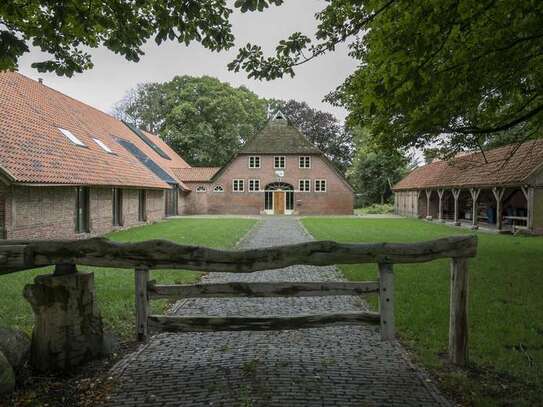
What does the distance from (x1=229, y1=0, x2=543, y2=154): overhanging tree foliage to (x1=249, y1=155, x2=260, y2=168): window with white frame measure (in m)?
25.4

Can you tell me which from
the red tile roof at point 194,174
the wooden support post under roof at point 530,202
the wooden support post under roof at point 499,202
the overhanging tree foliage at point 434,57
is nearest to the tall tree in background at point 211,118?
the red tile roof at point 194,174

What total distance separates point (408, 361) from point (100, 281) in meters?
6.35

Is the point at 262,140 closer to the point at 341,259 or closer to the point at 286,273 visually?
the point at 286,273

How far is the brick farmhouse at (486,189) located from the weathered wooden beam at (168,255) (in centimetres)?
951

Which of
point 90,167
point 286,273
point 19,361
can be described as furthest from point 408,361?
point 90,167

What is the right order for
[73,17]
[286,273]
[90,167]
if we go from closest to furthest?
1. [73,17]
2. [286,273]
3. [90,167]

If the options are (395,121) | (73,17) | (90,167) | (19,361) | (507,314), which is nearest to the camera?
(19,361)

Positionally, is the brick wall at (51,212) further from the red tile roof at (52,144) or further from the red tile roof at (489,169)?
the red tile roof at (489,169)

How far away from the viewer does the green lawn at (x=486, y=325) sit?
3.95 m

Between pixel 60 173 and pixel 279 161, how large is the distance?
23.1 m

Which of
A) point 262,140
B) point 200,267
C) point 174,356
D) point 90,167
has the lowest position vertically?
point 174,356

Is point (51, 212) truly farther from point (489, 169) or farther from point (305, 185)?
point (305, 185)

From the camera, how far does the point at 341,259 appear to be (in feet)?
13.4

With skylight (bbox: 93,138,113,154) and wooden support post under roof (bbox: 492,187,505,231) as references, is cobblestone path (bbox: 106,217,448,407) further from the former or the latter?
skylight (bbox: 93,138,113,154)
